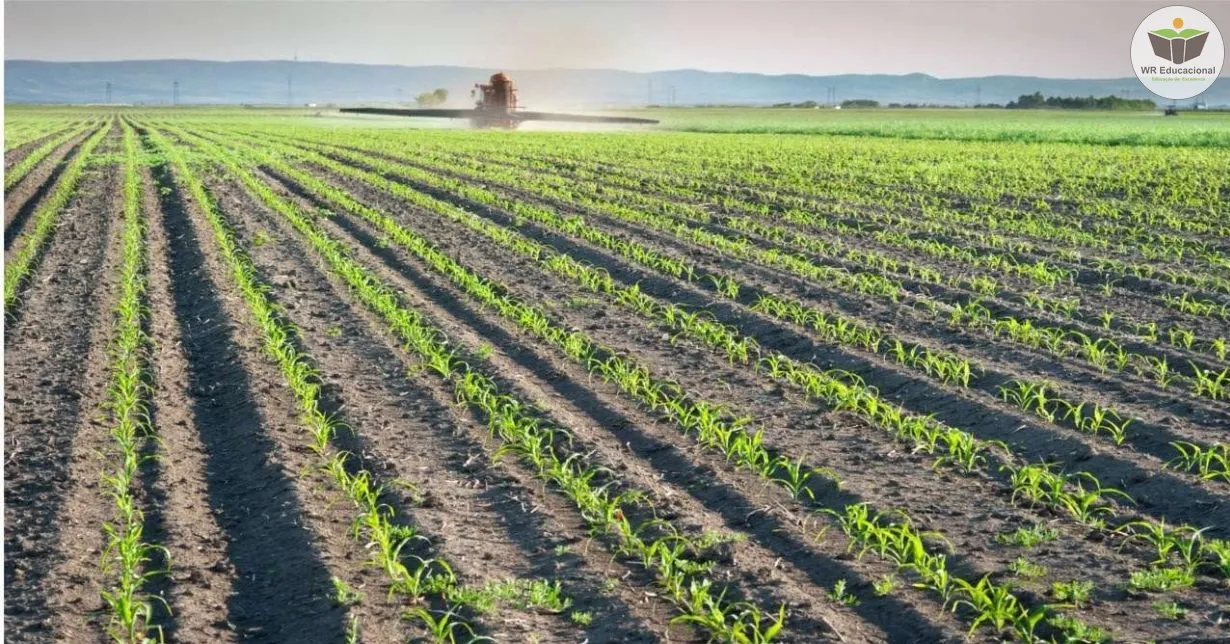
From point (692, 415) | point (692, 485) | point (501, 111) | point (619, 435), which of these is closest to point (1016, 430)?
point (692, 415)

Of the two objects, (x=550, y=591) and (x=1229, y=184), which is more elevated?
(x=1229, y=184)

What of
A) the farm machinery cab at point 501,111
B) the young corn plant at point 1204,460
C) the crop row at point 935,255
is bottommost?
the young corn plant at point 1204,460

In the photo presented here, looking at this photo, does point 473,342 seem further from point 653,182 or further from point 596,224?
point 653,182

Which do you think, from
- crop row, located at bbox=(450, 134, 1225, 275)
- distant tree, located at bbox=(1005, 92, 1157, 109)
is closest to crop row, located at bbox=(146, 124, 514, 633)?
crop row, located at bbox=(450, 134, 1225, 275)

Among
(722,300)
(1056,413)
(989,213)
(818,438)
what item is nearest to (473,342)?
(722,300)

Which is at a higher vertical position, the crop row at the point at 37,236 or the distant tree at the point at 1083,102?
the distant tree at the point at 1083,102

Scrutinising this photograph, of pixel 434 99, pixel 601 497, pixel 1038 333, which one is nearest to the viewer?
pixel 601 497

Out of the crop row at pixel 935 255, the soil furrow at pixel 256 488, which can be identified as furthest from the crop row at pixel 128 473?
the crop row at pixel 935 255

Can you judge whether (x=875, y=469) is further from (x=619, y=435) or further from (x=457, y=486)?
(x=457, y=486)

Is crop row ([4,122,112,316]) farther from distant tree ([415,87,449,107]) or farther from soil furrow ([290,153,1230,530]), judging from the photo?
distant tree ([415,87,449,107])

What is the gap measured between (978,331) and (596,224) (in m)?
8.52

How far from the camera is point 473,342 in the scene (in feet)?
33.2

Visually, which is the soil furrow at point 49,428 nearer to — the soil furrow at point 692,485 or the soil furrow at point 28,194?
the soil furrow at point 692,485

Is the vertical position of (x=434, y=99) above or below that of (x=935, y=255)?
above
